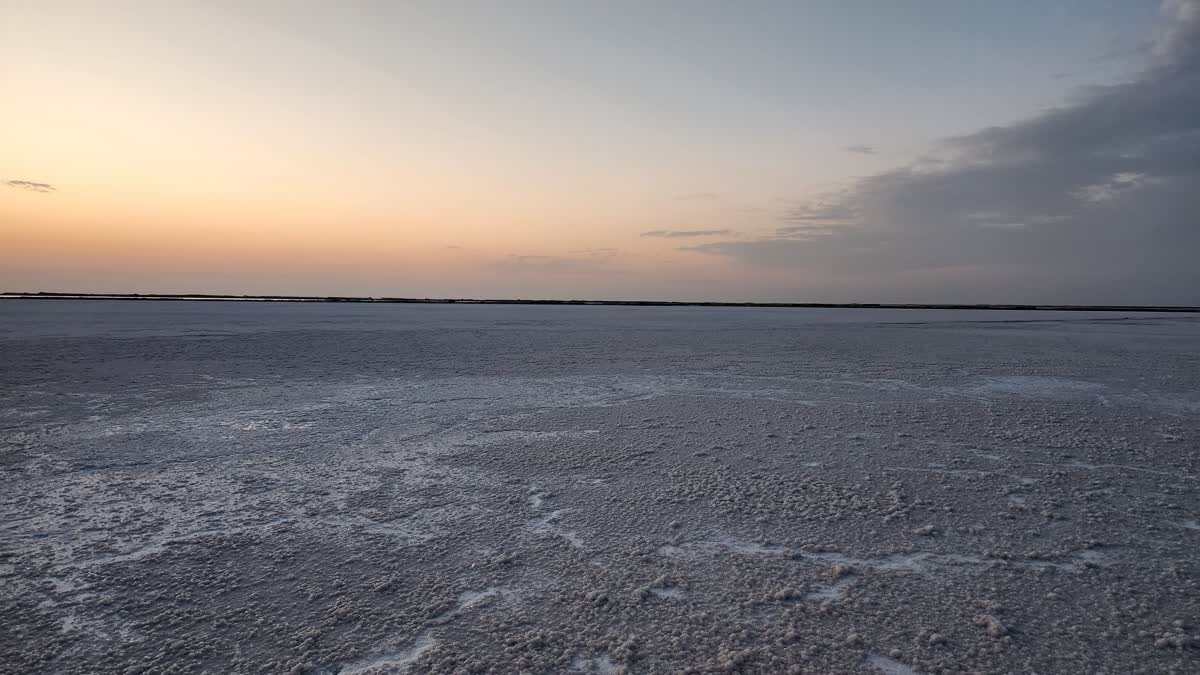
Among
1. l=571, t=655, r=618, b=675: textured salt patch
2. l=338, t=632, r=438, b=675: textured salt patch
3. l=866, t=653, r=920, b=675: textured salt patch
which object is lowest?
l=338, t=632, r=438, b=675: textured salt patch

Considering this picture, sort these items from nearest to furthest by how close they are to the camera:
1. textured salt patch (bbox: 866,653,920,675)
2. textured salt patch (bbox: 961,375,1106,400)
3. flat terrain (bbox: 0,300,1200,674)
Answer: textured salt patch (bbox: 866,653,920,675) < flat terrain (bbox: 0,300,1200,674) < textured salt patch (bbox: 961,375,1106,400)

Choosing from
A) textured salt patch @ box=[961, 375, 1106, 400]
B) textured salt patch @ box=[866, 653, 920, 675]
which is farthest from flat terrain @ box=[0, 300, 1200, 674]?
textured salt patch @ box=[961, 375, 1106, 400]

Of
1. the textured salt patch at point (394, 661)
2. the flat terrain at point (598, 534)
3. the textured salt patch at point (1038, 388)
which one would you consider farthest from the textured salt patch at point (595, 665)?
the textured salt patch at point (1038, 388)

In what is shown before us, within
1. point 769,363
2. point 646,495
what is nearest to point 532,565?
point 646,495

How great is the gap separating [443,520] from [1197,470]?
4.57 meters

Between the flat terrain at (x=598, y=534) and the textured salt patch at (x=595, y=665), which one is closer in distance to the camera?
the textured salt patch at (x=595, y=665)

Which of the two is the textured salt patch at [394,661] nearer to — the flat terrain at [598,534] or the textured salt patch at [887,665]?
the flat terrain at [598,534]

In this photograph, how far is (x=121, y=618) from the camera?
2.17 m

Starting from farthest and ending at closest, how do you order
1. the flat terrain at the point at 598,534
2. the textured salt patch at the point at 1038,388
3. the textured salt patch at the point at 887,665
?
the textured salt patch at the point at 1038,388 → the flat terrain at the point at 598,534 → the textured salt patch at the point at 887,665

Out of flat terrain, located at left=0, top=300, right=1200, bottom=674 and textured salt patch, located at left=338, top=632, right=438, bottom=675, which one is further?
flat terrain, located at left=0, top=300, right=1200, bottom=674

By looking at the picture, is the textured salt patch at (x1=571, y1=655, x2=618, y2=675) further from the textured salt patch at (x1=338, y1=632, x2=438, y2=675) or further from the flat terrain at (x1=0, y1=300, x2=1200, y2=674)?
the textured salt patch at (x1=338, y1=632, x2=438, y2=675)

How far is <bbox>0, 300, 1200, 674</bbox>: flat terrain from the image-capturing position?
78.7 inches

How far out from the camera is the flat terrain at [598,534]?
2.00 m

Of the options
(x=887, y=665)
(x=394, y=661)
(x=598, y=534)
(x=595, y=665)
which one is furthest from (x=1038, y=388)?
(x=394, y=661)
